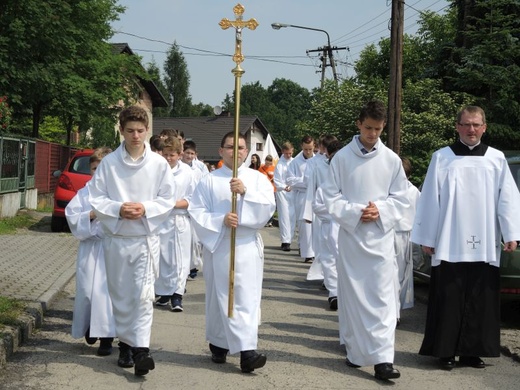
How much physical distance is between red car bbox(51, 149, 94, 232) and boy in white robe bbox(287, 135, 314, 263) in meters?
4.73

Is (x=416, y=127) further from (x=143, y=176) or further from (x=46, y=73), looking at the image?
(x=143, y=176)

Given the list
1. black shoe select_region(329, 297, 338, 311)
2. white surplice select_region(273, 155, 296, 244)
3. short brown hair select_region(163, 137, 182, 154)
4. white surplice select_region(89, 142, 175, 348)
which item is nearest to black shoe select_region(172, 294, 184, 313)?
short brown hair select_region(163, 137, 182, 154)

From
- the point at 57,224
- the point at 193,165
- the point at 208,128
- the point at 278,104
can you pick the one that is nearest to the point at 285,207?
the point at 57,224

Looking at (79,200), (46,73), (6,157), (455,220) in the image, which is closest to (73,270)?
(79,200)

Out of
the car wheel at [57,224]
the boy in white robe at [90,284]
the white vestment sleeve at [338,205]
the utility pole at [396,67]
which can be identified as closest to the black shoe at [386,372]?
the white vestment sleeve at [338,205]

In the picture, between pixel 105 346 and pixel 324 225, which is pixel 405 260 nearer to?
pixel 324 225

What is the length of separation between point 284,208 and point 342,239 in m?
10.8

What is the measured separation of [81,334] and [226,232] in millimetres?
1551

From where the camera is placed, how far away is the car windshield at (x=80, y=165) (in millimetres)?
18234

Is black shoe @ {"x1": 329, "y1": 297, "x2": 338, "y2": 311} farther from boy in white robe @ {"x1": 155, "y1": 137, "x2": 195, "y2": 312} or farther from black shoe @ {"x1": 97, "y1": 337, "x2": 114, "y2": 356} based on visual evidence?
black shoe @ {"x1": 97, "y1": 337, "x2": 114, "y2": 356}

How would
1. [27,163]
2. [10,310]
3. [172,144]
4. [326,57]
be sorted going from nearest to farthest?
[10,310] → [172,144] → [27,163] → [326,57]

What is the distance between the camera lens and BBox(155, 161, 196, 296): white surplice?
9273 mm

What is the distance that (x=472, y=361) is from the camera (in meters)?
6.82

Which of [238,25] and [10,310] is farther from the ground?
[238,25]
